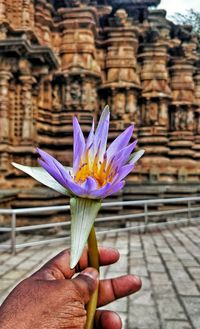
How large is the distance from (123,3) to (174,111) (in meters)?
4.94

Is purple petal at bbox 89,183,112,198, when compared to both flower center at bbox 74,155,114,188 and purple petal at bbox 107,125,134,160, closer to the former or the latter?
flower center at bbox 74,155,114,188

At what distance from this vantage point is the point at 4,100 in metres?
8.97

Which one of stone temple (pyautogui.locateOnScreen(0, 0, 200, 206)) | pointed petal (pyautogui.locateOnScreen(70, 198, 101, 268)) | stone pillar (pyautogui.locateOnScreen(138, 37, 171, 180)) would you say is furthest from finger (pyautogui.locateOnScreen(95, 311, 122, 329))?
stone pillar (pyautogui.locateOnScreen(138, 37, 171, 180))

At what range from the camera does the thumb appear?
96 centimetres

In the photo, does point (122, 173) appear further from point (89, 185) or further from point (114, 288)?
point (114, 288)

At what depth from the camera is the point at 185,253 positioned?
6496mm

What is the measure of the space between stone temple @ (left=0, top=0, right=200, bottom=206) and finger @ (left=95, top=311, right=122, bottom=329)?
7219mm

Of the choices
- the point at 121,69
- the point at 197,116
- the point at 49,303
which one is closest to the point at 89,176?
the point at 49,303

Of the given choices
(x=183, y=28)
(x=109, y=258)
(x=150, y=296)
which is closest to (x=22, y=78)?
(x=150, y=296)

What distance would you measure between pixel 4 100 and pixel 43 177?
8.50m

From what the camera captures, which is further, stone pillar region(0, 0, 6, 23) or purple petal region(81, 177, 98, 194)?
stone pillar region(0, 0, 6, 23)

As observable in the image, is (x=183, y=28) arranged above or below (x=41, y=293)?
above

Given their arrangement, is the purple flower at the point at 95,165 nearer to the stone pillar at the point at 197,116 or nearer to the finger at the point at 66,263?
the finger at the point at 66,263

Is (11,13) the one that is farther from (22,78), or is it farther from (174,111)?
(174,111)
